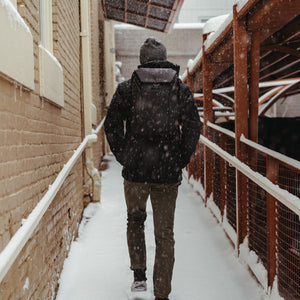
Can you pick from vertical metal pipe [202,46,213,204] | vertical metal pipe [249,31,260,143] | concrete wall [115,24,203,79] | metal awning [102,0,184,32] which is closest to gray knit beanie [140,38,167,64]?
vertical metal pipe [249,31,260,143]

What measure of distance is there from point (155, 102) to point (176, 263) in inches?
65.0

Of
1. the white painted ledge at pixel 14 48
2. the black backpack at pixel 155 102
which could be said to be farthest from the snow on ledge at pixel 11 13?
the black backpack at pixel 155 102

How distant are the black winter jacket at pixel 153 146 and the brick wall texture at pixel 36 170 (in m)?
Result: 0.49

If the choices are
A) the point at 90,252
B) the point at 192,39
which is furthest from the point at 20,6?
the point at 192,39

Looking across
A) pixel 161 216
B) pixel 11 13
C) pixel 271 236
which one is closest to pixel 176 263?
pixel 161 216

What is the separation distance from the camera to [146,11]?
8531mm

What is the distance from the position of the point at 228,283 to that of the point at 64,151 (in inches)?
68.7

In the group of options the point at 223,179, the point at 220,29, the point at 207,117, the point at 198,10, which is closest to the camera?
the point at 220,29

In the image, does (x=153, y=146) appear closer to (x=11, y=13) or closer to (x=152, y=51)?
(x=152, y=51)

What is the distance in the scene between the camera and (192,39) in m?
16.0

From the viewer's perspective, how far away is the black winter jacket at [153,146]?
7.82 feet

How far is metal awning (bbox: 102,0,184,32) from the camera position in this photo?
8031 millimetres

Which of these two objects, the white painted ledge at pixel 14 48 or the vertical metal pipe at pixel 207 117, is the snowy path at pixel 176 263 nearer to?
the vertical metal pipe at pixel 207 117

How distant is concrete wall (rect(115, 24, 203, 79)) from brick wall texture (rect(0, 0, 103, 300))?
40.5 feet
